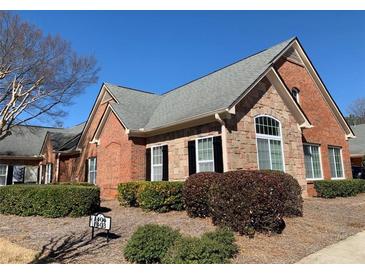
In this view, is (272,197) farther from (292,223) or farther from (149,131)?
(149,131)

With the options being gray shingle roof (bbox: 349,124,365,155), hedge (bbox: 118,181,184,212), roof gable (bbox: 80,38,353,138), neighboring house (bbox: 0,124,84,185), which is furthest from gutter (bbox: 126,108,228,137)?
gray shingle roof (bbox: 349,124,365,155)

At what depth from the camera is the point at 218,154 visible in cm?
1174

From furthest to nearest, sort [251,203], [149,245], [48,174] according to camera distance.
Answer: [48,174], [251,203], [149,245]

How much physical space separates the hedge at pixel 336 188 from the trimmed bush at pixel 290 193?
21.7 feet

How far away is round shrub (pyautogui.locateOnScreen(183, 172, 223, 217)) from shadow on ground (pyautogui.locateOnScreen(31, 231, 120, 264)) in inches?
112

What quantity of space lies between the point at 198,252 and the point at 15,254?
13.2 ft

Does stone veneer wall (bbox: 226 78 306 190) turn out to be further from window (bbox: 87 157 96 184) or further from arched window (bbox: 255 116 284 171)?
window (bbox: 87 157 96 184)

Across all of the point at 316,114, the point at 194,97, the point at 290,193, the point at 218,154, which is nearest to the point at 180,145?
the point at 218,154

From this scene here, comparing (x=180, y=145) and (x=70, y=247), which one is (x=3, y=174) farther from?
(x=70, y=247)

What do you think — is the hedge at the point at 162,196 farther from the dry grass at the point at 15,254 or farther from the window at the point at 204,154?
the dry grass at the point at 15,254

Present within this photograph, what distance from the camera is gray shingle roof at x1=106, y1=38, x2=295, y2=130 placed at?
13094 millimetres

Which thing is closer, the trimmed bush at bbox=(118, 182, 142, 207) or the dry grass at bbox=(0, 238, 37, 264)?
the dry grass at bbox=(0, 238, 37, 264)

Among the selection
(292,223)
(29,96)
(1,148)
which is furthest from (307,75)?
(1,148)

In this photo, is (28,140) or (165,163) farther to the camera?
(28,140)
